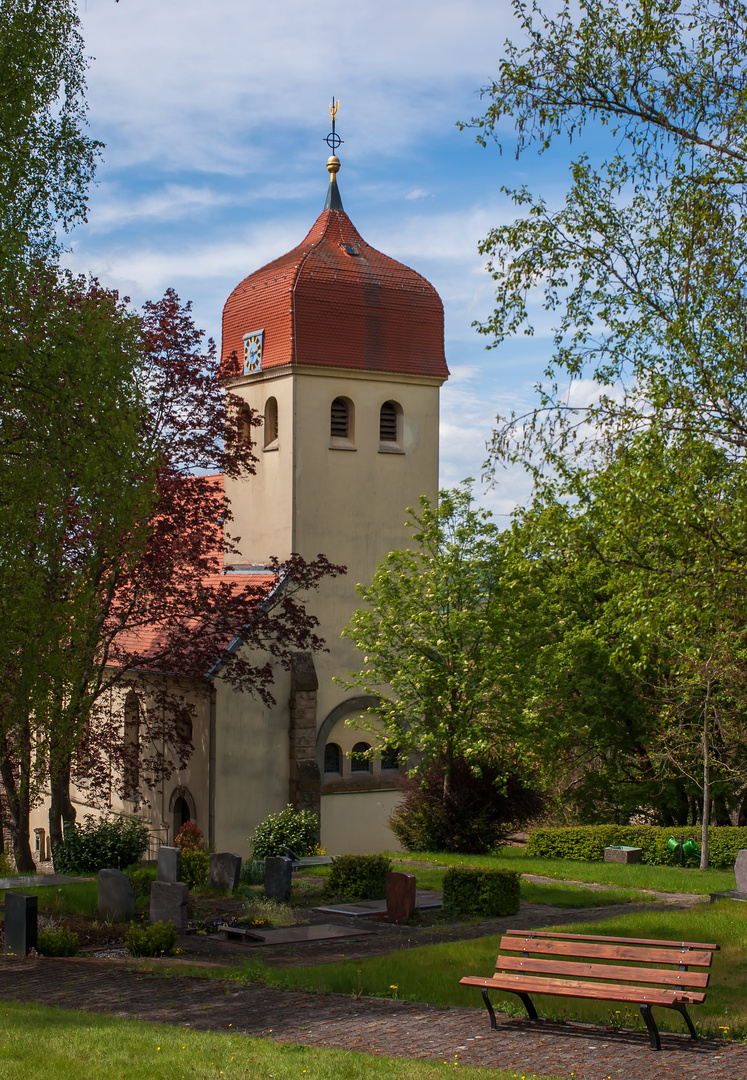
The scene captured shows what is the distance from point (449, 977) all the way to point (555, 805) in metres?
21.6

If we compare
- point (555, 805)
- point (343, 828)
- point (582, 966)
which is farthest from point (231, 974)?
point (555, 805)

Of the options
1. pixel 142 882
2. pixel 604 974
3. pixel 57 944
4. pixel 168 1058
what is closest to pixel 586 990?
pixel 604 974

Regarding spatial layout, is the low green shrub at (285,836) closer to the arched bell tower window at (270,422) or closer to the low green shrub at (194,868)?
the low green shrub at (194,868)

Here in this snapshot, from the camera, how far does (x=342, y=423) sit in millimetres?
27281

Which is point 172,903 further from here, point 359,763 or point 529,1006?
point 359,763

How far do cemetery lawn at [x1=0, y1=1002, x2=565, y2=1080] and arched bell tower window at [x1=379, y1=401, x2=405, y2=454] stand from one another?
19.5 metres

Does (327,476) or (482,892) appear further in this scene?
(327,476)

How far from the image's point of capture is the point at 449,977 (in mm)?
11359

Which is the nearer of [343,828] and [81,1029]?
[81,1029]

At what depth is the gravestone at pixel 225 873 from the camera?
17984 millimetres

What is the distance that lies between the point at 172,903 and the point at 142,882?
3047mm

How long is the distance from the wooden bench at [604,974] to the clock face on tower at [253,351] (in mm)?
19358

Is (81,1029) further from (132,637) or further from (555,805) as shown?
(555,805)

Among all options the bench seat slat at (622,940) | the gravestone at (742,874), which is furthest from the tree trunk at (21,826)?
the bench seat slat at (622,940)
